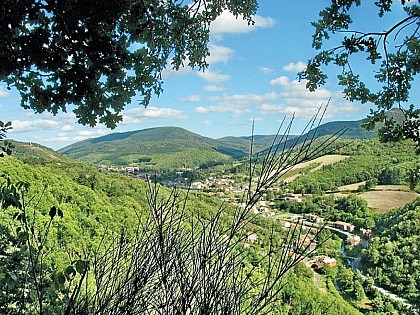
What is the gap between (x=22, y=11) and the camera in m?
1.32

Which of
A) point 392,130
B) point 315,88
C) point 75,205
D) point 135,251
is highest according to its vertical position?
point 315,88

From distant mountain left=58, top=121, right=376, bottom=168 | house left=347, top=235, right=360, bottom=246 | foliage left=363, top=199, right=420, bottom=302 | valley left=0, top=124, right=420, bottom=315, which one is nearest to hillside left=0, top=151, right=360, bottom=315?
valley left=0, top=124, right=420, bottom=315

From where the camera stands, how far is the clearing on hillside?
29672mm

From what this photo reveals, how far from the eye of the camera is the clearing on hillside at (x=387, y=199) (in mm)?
29672

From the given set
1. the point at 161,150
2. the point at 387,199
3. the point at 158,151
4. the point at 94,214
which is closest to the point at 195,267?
the point at 94,214

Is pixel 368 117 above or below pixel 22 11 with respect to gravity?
below

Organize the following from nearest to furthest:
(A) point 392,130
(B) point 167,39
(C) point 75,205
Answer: (B) point 167,39, (A) point 392,130, (C) point 75,205

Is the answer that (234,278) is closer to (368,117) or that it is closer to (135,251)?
(135,251)

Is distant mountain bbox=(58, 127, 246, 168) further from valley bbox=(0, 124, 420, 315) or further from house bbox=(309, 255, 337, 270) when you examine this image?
house bbox=(309, 255, 337, 270)

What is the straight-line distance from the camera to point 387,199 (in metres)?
31.7

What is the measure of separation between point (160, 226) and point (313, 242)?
0.37 meters

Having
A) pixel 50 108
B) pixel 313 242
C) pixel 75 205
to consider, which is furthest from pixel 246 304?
pixel 75 205

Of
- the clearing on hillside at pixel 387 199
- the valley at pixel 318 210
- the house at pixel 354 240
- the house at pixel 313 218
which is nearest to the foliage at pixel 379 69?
the valley at pixel 318 210

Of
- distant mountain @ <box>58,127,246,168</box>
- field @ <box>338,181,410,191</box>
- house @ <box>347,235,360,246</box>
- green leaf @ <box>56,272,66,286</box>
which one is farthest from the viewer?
distant mountain @ <box>58,127,246,168</box>
